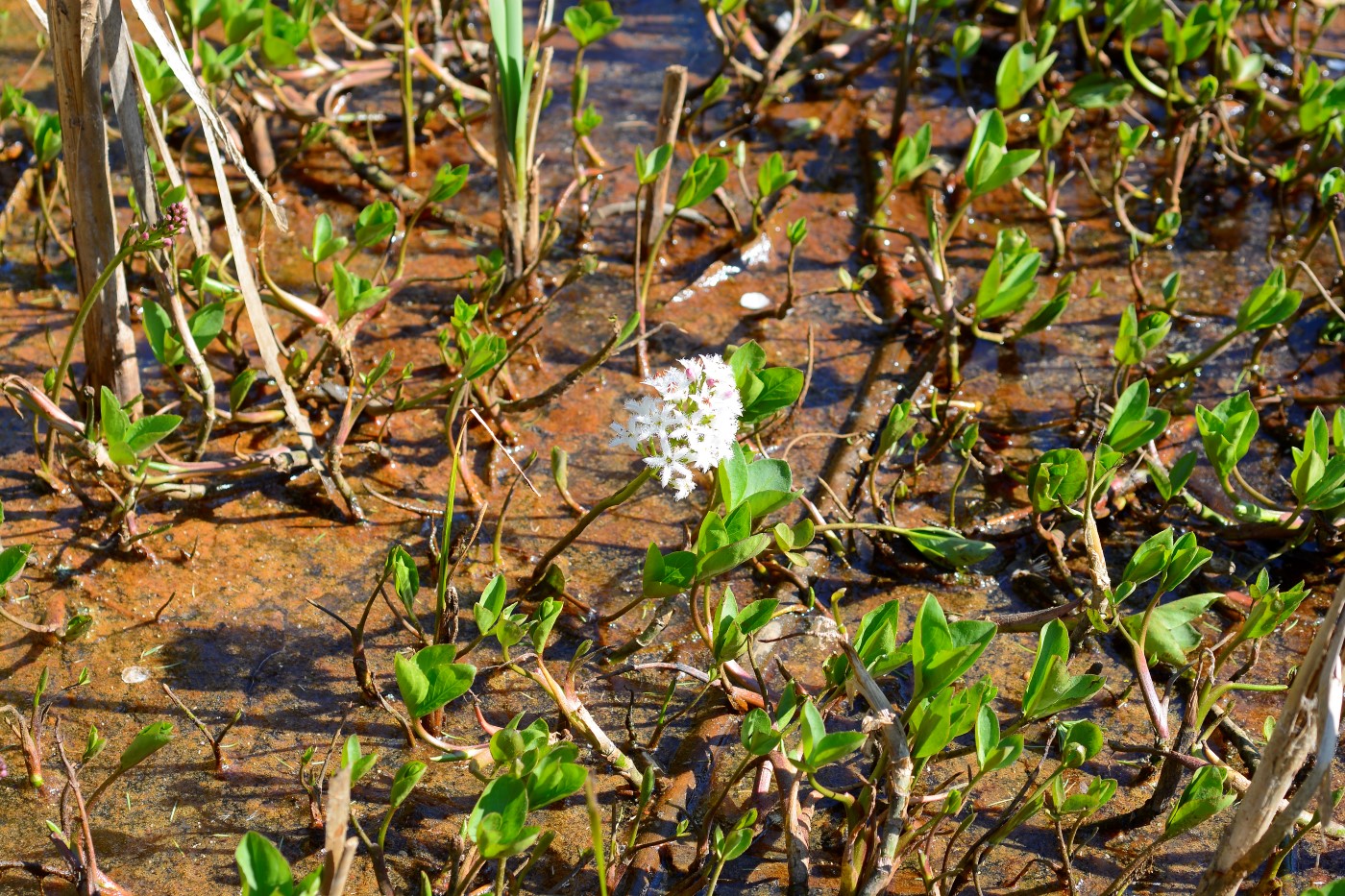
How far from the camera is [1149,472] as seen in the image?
213 cm

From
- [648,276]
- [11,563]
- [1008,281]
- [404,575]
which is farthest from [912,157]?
[11,563]

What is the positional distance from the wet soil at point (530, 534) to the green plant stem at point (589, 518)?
0.26 ft

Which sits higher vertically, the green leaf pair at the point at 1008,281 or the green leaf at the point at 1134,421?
the green leaf pair at the point at 1008,281

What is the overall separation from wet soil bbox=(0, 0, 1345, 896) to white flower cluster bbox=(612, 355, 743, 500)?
0.35 meters

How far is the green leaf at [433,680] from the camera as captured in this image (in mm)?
1490

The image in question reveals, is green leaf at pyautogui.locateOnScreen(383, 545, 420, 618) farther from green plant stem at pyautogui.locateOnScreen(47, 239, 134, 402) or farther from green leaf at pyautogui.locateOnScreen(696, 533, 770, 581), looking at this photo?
green plant stem at pyautogui.locateOnScreen(47, 239, 134, 402)

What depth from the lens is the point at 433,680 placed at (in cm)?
152

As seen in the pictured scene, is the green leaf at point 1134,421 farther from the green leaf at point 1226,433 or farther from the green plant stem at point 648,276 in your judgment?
the green plant stem at point 648,276

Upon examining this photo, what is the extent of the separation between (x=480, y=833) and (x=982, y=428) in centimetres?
137

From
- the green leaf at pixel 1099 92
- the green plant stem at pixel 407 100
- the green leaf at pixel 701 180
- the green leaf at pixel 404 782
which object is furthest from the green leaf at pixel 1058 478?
the green plant stem at pixel 407 100

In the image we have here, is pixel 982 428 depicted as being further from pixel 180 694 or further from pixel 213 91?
pixel 213 91

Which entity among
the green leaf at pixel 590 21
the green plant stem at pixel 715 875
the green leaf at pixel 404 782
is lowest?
the green plant stem at pixel 715 875

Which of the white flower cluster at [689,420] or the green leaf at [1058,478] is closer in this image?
the white flower cluster at [689,420]

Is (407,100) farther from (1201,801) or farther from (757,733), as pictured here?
(1201,801)
